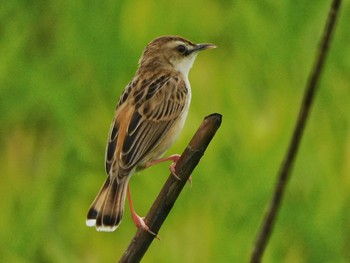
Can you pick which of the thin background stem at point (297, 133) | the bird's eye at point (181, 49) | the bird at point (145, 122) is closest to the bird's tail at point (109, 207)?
the bird at point (145, 122)

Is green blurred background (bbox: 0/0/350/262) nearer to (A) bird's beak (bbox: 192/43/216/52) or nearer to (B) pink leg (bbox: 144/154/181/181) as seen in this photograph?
(A) bird's beak (bbox: 192/43/216/52)

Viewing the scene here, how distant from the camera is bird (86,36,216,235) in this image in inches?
77.9

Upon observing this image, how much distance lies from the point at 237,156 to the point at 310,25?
75 centimetres

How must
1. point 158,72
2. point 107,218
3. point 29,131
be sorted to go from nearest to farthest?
point 107,218 → point 158,72 → point 29,131

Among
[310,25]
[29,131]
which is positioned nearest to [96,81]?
[29,131]

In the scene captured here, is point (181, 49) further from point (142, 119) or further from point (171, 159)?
point (171, 159)

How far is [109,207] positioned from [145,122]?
1.36 ft

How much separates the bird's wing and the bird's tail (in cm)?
3

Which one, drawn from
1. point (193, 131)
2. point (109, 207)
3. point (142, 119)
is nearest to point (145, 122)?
point (142, 119)

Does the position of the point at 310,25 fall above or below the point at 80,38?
above

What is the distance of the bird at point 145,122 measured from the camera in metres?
1.98

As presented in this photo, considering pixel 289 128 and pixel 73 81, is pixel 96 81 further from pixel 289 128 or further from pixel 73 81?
pixel 289 128

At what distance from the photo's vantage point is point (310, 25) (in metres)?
4.46

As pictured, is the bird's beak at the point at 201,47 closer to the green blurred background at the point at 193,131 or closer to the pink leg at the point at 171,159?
the pink leg at the point at 171,159
